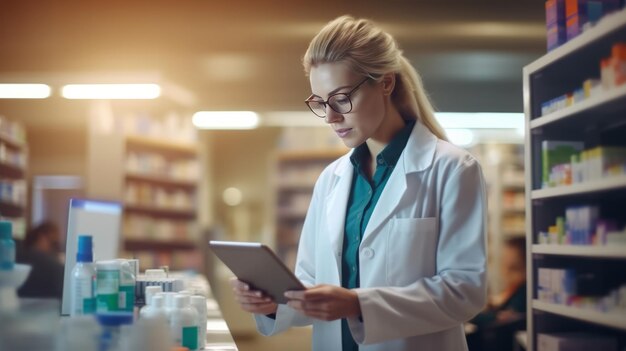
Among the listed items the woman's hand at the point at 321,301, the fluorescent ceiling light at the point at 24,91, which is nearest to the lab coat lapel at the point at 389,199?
the woman's hand at the point at 321,301

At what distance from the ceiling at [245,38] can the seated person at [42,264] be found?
5.69 feet

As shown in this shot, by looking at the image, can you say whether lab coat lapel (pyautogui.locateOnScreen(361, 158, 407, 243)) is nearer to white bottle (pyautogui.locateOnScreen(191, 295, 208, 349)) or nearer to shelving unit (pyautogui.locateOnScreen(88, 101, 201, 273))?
white bottle (pyautogui.locateOnScreen(191, 295, 208, 349))

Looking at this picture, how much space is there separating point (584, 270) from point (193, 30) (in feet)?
15.8

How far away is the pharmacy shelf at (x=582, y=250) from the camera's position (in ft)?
5.81

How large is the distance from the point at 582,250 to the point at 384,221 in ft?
1.89

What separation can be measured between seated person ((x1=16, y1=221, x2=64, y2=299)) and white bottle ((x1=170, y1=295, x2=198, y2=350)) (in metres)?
0.29

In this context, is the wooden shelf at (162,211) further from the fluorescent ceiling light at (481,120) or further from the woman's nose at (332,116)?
the woman's nose at (332,116)

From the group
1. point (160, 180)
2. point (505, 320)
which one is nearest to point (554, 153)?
point (505, 320)

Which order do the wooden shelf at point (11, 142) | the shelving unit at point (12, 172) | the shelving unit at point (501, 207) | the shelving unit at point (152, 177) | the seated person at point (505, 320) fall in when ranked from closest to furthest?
the seated person at point (505, 320) < the wooden shelf at point (11, 142) < the shelving unit at point (12, 172) < the shelving unit at point (152, 177) < the shelving unit at point (501, 207)

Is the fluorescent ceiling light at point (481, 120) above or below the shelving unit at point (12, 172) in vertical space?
above

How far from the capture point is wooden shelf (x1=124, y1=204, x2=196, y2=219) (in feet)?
25.5

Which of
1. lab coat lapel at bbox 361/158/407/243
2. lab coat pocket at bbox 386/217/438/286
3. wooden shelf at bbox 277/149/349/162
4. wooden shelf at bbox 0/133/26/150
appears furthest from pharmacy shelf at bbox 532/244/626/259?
wooden shelf at bbox 277/149/349/162

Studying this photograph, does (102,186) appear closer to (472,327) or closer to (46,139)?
(472,327)

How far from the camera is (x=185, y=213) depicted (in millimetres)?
8477
